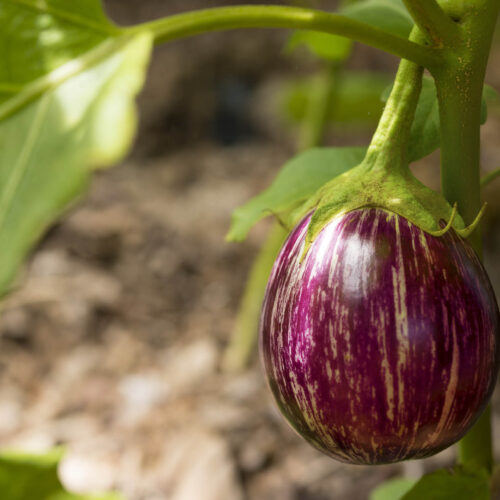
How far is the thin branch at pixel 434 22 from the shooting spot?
41 cm

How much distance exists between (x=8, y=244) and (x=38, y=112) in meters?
0.11

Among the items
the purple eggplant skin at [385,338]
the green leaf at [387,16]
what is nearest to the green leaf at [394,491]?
the purple eggplant skin at [385,338]

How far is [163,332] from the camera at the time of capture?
1642mm

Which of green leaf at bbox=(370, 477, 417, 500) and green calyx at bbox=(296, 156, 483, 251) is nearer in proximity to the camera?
A: green calyx at bbox=(296, 156, 483, 251)

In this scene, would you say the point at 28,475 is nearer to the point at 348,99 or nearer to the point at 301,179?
the point at 301,179

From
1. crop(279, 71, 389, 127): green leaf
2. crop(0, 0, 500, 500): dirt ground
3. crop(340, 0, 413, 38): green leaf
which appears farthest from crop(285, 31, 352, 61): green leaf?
crop(279, 71, 389, 127): green leaf

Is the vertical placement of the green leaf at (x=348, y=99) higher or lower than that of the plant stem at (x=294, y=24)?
lower

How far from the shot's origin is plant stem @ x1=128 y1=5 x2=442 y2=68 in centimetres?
42

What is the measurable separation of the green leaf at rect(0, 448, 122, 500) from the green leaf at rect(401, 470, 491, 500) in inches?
14.3

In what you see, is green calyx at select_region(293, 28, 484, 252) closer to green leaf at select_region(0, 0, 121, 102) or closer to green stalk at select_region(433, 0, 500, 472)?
green stalk at select_region(433, 0, 500, 472)

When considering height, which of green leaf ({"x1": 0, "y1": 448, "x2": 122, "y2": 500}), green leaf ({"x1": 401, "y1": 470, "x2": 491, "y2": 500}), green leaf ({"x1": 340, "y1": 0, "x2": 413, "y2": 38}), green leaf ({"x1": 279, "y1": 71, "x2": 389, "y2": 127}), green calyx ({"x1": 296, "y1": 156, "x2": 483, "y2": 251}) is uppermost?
green leaf ({"x1": 340, "y1": 0, "x2": 413, "y2": 38})

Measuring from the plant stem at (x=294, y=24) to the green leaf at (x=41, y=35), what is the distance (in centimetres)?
5

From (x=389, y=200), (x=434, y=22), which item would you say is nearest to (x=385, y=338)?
(x=389, y=200)

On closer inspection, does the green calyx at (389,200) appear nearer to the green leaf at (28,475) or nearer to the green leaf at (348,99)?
the green leaf at (28,475)
